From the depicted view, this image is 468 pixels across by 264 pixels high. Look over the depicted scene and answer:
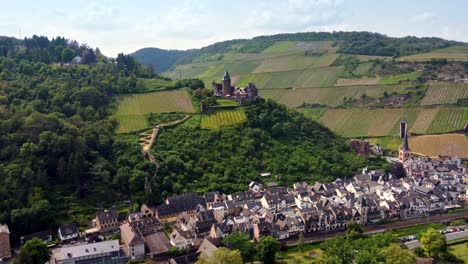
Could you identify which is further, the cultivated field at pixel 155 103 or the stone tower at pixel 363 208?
the cultivated field at pixel 155 103

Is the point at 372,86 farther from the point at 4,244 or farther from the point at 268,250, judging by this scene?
the point at 4,244

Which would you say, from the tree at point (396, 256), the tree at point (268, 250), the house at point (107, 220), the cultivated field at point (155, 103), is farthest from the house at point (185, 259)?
the cultivated field at point (155, 103)

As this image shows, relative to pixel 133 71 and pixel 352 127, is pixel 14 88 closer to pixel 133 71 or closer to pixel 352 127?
pixel 133 71

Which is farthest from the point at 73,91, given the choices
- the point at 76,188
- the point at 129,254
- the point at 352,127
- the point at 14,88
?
the point at 352,127

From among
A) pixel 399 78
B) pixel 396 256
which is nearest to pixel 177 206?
pixel 396 256

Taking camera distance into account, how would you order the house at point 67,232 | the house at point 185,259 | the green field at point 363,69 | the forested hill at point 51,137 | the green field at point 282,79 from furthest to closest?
the green field at point 282,79 → the green field at point 363,69 → the forested hill at point 51,137 → the house at point 67,232 → the house at point 185,259

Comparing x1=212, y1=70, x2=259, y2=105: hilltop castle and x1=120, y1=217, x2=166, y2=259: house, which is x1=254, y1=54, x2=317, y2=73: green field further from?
x1=120, y1=217, x2=166, y2=259: house

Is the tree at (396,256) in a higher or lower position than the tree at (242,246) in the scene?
higher

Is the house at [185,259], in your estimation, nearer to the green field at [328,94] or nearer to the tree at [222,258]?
the tree at [222,258]
